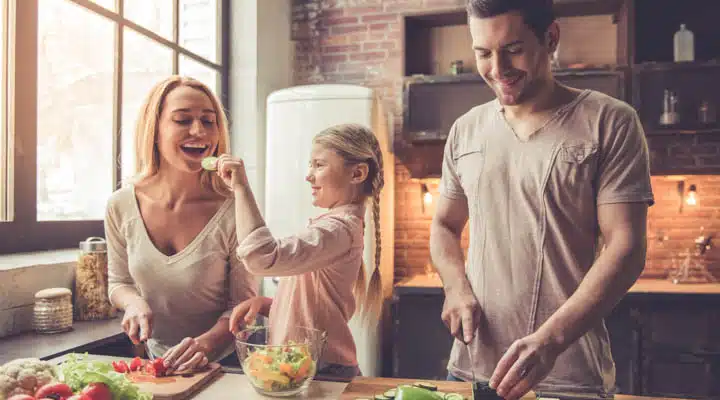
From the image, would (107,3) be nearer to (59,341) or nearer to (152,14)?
(152,14)

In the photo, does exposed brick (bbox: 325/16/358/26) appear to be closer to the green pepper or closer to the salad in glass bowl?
the salad in glass bowl

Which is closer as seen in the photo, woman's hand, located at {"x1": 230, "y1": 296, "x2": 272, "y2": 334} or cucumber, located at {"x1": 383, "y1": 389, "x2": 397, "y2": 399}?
cucumber, located at {"x1": 383, "y1": 389, "x2": 397, "y2": 399}

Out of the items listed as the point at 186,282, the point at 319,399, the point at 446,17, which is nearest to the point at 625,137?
the point at 319,399

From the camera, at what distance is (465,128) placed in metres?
1.51

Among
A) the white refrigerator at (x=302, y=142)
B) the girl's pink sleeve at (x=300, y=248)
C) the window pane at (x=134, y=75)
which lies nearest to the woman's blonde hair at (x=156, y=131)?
the girl's pink sleeve at (x=300, y=248)

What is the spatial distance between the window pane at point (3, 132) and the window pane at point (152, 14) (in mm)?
766

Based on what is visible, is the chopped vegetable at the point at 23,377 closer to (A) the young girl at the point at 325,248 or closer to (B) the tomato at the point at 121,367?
(B) the tomato at the point at 121,367

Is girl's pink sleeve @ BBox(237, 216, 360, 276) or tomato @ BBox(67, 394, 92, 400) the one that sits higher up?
girl's pink sleeve @ BBox(237, 216, 360, 276)

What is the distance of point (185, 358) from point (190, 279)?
27cm

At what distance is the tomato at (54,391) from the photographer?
3.25ft

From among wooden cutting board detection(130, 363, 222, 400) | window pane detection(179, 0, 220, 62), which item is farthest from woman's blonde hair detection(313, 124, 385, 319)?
window pane detection(179, 0, 220, 62)

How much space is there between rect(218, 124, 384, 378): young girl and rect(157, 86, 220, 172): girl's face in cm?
22

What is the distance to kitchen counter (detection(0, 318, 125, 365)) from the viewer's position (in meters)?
1.67

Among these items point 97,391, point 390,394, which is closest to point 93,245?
point 97,391
